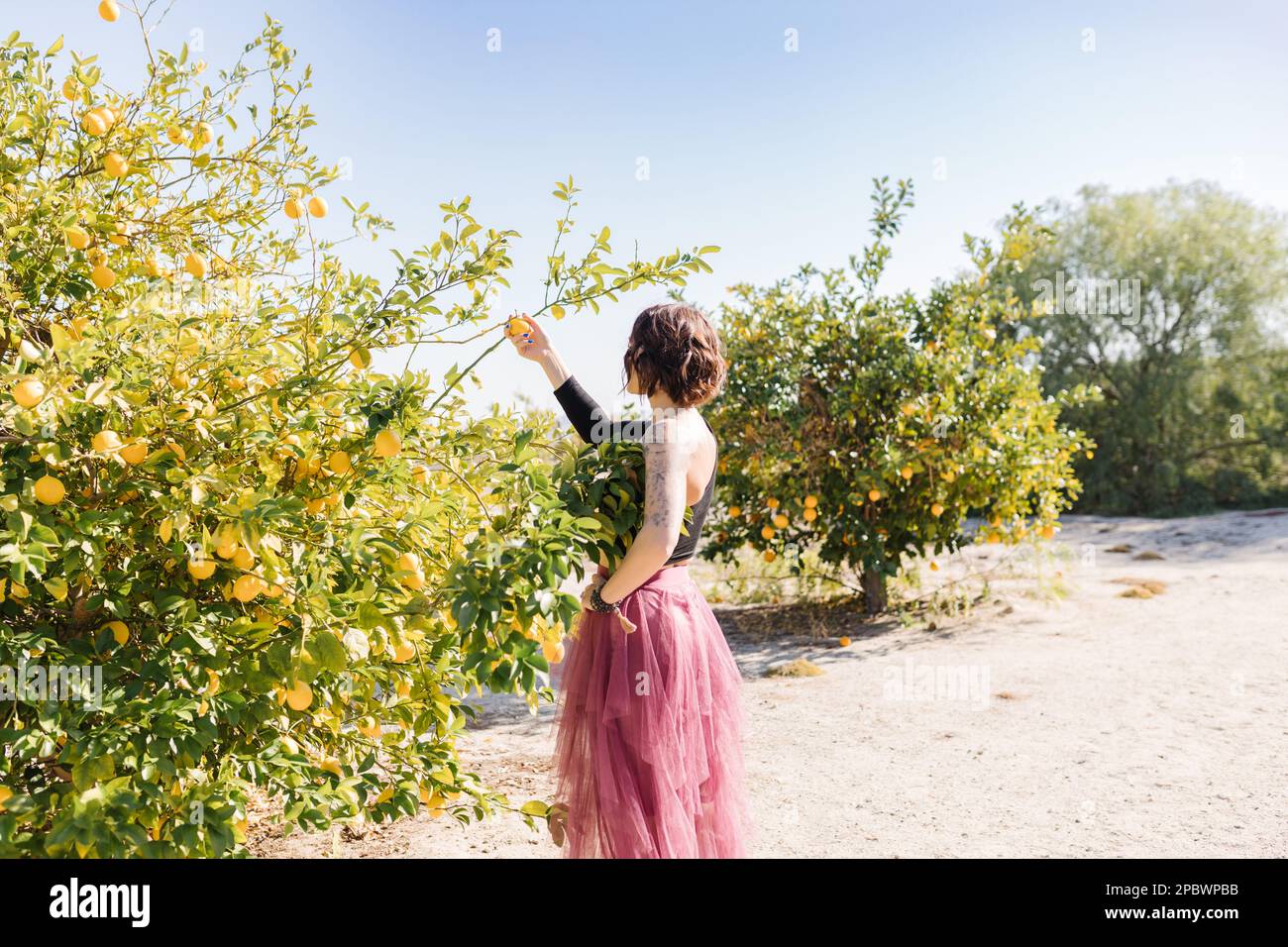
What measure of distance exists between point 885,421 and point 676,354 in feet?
13.9

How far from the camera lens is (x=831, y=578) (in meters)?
6.82

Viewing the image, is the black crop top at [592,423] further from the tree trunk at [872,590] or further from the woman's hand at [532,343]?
the tree trunk at [872,590]

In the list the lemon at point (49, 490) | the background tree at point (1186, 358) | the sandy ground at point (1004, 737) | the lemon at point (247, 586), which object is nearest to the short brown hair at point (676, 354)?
the lemon at point (247, 586)

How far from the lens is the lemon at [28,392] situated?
1525mm

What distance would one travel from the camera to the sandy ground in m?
3.02

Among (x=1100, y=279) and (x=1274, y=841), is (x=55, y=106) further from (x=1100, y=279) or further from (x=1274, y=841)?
(x=1100, y=279)

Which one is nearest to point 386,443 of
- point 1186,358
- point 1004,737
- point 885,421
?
point 1004,737

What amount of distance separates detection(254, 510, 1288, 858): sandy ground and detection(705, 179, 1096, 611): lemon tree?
792 mm

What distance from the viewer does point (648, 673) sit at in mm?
2139

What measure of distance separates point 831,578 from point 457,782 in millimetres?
4936

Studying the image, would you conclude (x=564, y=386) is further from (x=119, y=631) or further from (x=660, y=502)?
(x=119, y=631)

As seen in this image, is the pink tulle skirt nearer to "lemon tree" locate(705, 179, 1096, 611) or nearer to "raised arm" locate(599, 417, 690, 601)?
"raised arm" locate(599, 417, 690, 601)
